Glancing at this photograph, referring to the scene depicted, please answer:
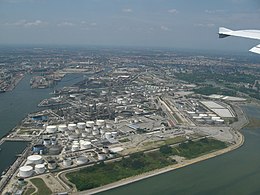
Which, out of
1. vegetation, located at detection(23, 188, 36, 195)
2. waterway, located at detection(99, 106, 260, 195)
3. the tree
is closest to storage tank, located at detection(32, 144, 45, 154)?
vegetation, located at detection(23, 188, 36, 195)

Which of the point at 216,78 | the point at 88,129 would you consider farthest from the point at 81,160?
the point at 216,78

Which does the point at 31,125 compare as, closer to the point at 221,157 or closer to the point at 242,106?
the point at 221,157

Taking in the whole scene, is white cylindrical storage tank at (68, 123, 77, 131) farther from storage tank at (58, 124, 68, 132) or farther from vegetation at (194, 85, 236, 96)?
vegetation at (194, 85, 236, 96)

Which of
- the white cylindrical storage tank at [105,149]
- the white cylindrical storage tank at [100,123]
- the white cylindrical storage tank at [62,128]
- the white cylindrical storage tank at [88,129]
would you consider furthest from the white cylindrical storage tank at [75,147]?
the white cylindrical storage tank at [100,123]

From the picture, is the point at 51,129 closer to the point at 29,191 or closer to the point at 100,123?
the point at 100,123

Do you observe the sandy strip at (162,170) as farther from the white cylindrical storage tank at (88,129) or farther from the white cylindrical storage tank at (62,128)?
the white cylindrical storage tank at (62,128)
